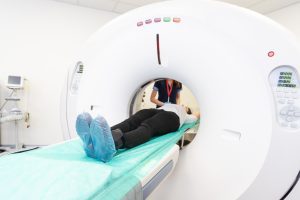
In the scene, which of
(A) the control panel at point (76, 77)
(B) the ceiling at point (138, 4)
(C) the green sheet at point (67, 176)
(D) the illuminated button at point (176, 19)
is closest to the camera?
(C) the green sheet at point (67, 176)

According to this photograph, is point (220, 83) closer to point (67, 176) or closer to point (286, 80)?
point (286, 80)

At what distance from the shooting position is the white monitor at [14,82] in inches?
118

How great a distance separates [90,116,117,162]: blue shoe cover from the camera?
771mm

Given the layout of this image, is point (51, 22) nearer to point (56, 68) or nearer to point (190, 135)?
point (56, 68)

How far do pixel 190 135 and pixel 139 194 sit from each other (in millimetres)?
1514

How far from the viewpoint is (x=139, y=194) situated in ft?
2.23

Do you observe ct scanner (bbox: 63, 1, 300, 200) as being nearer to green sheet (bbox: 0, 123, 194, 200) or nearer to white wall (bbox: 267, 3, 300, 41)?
green sheet (bbox: 0, 123, 194, 200)

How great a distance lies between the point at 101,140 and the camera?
768mm

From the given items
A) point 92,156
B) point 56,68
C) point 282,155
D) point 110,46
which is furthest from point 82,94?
point 56,68

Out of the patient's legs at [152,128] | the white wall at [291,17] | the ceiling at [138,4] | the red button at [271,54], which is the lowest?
the patient's legs at [152,128]

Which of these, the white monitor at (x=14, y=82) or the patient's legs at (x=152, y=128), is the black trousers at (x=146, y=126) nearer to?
the patient's legs at (x=152, y=128)

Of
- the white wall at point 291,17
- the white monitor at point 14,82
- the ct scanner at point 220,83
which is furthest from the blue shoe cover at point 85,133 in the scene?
the white wall at point 291,17

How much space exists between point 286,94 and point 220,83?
0.27m

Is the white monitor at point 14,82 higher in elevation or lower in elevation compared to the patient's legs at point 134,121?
higher
